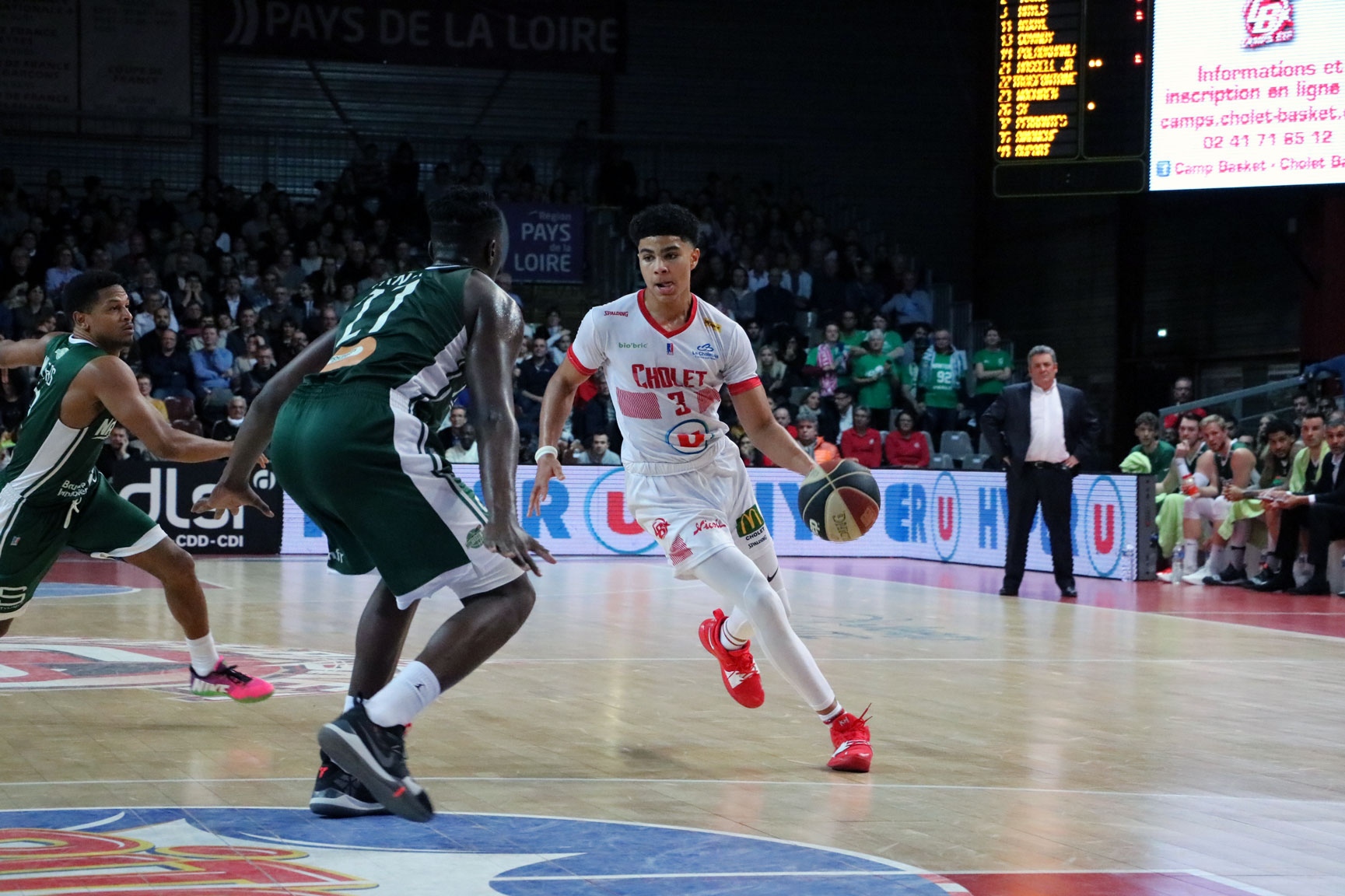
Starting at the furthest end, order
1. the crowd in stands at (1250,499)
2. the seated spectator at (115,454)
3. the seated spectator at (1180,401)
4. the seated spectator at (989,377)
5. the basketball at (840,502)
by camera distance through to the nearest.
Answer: the seated spectator at (989,377), the seated spectator at (1180,401), the seated spectator at (115,454), the crowd in stands at (1250,499), the basketball at (840,502)

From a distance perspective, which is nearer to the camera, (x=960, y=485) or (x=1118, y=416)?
(x=960, y=485)

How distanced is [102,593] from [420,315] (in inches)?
334

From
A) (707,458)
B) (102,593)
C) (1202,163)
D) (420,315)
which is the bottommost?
(102,593)

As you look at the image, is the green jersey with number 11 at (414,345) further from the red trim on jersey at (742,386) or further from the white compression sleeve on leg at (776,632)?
the red trim on jersey at (742,386)

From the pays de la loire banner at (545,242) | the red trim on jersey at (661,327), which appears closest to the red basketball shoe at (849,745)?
the red trim on jersey at (661,327)

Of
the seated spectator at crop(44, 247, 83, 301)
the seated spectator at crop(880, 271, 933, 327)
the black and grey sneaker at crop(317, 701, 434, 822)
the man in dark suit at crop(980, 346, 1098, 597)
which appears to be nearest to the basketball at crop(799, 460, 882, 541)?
the black and grey sneaker at crop(317, 701, 434, 822)

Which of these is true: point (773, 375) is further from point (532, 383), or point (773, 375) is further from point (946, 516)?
point (946, 516)

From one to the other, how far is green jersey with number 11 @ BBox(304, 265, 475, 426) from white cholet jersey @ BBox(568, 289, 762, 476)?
146 centimetres

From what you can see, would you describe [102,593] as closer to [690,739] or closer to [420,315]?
[690,739]

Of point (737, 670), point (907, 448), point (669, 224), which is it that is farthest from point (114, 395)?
point (907, 448)

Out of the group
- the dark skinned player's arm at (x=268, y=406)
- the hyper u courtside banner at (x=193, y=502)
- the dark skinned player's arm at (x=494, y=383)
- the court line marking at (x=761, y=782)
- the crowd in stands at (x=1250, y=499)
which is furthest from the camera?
the hyper u courtside banner at (x=193, y=502)

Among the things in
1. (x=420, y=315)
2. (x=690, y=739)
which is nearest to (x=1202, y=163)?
(x=690, y=739)

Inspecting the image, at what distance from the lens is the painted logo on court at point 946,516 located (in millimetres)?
17250

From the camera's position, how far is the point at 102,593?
12.1 metres
